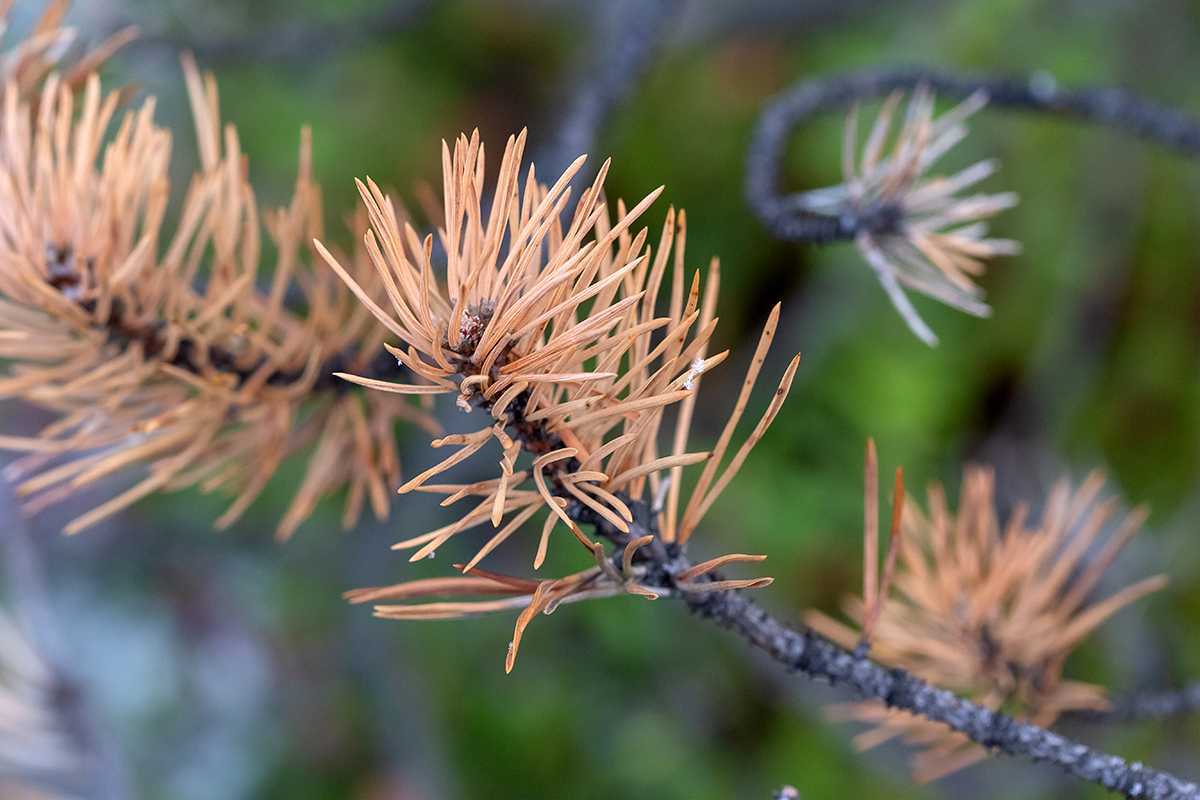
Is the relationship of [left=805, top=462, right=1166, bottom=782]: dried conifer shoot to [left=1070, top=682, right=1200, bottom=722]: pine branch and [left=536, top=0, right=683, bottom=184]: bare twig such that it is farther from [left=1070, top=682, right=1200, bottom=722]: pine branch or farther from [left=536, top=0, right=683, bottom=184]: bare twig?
[left=536, top=0, right=683, bottom=184]: bare twig

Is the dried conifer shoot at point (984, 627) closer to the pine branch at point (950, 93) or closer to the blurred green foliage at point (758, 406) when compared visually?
the pine branch at point (950, 93)

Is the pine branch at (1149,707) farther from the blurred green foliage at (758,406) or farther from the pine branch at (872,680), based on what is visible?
the blurred green foliage at (758,406)

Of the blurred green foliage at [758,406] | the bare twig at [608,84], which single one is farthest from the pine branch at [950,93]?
the blurred green foliage at [758,406]

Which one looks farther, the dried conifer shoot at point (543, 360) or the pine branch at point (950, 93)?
the pine branch at point (950, 93)

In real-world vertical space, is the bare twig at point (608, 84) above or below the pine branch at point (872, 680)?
above

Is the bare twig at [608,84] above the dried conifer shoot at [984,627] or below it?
above

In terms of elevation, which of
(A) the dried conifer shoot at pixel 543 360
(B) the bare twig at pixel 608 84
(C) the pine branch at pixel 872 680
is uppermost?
(B) the bare twig at pixel 608 84

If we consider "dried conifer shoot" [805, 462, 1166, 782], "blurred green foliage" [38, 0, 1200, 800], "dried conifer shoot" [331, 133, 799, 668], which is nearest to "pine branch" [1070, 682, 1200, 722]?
"dried conifer shoot" [805, 462, 1166, 782]

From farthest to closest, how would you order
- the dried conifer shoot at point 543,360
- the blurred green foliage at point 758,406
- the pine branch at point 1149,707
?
1. the blurred green foliage at point 758,406
2. the pine branch at point 1149,707
3. the dried conifer shoot at point 543,360

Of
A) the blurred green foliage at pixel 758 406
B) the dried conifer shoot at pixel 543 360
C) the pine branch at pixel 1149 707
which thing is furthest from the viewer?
→ the blurred green foliage at pixel 758 406

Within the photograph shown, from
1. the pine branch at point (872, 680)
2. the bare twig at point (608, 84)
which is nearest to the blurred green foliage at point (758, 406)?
the bare twig at point (608, 84)
